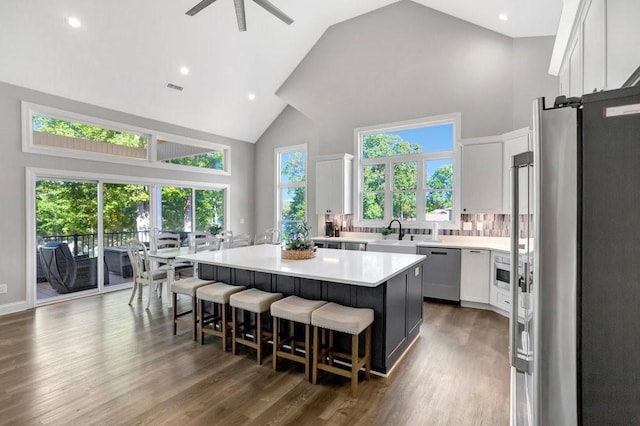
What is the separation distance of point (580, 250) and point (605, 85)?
130 centimetres

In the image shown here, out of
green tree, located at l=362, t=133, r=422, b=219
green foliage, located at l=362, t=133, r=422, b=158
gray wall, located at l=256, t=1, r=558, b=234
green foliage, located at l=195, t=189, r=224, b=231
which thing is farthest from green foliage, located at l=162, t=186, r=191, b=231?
green foliage, located at l=362, t=133, r=422, b=158

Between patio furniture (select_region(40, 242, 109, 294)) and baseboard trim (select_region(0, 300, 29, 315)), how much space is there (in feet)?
A: 1.46

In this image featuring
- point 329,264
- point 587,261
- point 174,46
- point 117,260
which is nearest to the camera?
point 587,261

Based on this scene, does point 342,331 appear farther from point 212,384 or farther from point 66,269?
point 66,269

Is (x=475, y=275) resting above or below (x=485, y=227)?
below

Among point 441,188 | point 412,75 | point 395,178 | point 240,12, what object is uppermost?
point 412,75

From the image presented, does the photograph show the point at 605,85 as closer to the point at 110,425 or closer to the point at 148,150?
the point at 110,425

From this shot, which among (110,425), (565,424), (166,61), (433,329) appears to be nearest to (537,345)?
(565,424)

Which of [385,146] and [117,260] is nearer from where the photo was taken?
[117,260]

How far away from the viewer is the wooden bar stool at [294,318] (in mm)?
2602

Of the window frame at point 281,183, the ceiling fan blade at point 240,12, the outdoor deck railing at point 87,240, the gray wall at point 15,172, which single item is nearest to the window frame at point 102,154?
the gray wall at point 15,172

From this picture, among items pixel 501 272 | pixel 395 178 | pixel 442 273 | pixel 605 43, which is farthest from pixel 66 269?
pixel 605 43

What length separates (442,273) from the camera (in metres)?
4.75

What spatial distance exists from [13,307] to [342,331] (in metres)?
4.81
